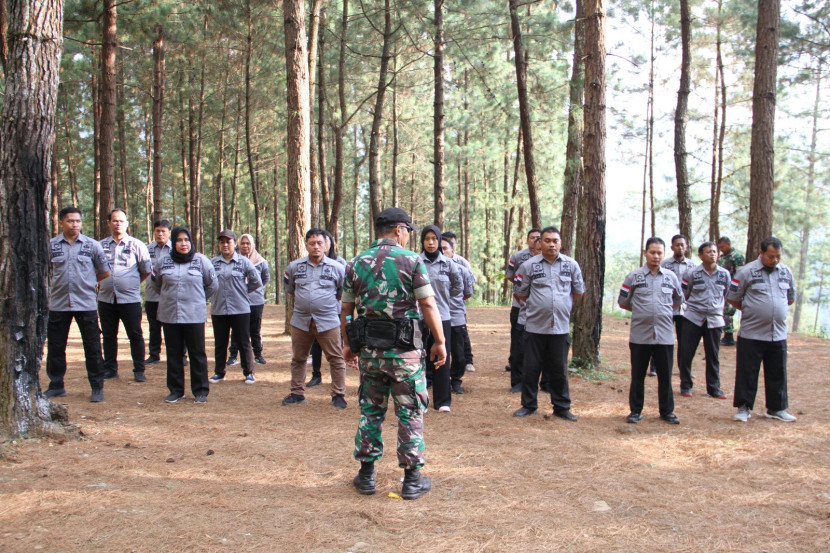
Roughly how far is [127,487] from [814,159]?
140 ft

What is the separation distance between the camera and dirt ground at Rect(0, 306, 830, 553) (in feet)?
11.7

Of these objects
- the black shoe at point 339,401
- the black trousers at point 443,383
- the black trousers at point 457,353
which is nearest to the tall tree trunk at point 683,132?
the black trousers at point 457,353

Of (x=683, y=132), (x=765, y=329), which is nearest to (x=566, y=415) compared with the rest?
(x=765, y=329)

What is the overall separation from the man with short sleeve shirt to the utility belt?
2626 millimetres

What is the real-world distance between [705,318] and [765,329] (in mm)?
1583

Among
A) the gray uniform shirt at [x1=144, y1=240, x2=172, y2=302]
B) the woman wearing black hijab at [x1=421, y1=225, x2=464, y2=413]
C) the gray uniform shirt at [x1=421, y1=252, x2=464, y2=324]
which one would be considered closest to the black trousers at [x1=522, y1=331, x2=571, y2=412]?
the woman wearing black hijab at [x1=421, y1=225, x2=464, y2=413]

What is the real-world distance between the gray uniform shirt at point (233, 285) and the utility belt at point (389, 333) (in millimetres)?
4444

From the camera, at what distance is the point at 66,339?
674 cm

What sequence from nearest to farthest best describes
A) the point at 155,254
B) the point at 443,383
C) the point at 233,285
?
the point at 443,383
the point at 233,285
the point at 155,254

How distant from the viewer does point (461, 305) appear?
7637mm

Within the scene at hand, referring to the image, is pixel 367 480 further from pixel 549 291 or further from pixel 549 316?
pixel 549 291

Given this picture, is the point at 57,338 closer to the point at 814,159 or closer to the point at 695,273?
the point at 695,273

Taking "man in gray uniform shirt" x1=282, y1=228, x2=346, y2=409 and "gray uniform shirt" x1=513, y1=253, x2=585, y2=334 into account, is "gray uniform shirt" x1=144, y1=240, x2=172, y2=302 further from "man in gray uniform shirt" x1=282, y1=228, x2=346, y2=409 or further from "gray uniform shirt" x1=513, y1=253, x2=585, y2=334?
"gray uniform shirt" x1=513, y1=253, x2=585, y2=334

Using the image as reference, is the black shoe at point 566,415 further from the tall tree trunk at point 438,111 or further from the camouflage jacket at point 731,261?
the tall tree trunk at point 438,111
